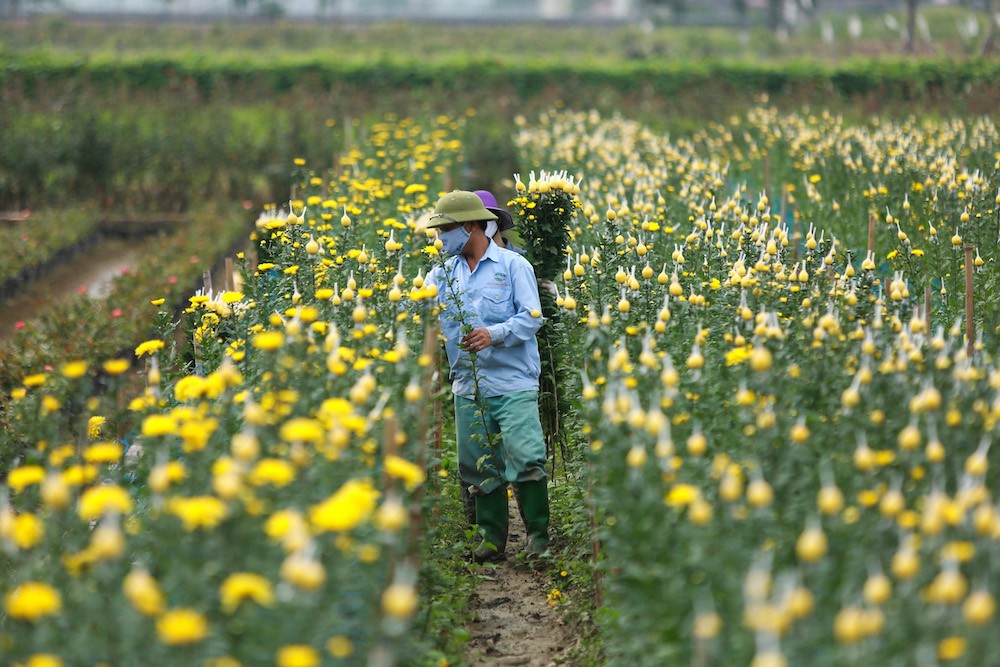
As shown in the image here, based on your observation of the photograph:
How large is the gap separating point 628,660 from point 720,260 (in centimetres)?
299

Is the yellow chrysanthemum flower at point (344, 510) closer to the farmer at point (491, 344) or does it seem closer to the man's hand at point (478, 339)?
the man's hand at point (478, 339)

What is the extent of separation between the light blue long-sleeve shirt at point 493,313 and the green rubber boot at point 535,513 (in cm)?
47

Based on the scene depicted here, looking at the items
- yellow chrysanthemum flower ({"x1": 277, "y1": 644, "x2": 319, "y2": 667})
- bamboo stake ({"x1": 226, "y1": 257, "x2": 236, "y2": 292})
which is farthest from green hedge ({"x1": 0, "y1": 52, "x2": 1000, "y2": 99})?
yellow chrysanthemum flower ({"x1": 277, "y1": 644, "x2": 319, "y2": 667})

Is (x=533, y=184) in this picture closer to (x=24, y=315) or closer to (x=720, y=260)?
(x=720, y=260)

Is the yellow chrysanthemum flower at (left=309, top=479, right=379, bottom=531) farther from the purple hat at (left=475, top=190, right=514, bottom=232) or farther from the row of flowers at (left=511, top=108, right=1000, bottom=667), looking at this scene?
the purple hat at (left=475, top=190, right=514, bottom=232)

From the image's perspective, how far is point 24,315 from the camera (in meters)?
11.3

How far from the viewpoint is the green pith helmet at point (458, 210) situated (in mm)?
5582

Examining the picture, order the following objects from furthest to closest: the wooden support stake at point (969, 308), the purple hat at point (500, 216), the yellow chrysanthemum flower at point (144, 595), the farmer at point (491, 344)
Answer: the purple hat at point (500, 216), the wooden support stake at point (969, 308), the farmer at point (491, 344), the yellow chrysanthemum flower at point (144, 595)

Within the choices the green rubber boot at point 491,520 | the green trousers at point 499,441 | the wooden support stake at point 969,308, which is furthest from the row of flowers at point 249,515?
the wooden support stake at point 969,308

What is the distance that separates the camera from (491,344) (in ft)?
18.0

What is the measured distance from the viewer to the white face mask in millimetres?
5633

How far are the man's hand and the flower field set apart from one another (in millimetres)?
270

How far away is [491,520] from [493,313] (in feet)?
3.42

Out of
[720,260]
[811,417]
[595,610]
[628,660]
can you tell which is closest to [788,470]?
[811,417]
